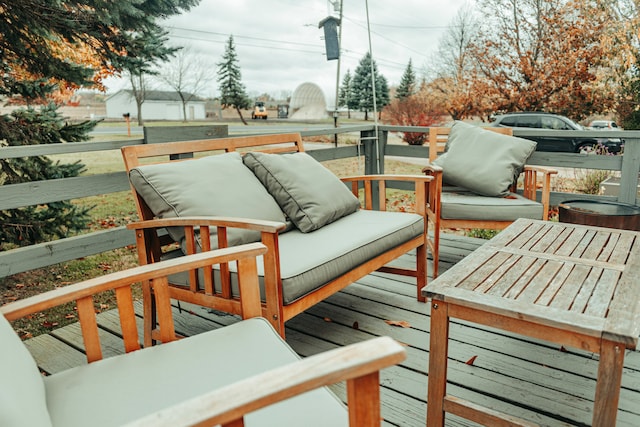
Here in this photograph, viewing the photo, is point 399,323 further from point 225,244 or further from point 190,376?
point 190,376

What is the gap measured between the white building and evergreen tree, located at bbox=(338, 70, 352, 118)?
8.56ft

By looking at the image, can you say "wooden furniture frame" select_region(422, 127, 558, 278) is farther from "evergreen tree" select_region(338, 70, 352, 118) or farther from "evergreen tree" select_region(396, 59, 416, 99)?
"evergreen tree" select_region(396, 59, 416, 99)

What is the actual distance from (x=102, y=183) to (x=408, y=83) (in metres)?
6.73

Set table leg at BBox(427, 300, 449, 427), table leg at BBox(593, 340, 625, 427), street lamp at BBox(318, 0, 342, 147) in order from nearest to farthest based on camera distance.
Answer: table leg at BBox(593, 340, 625, 427), table leg at BBox(427, 300, 449, 427), street lamp at BBox(318, 0, 342, 147)

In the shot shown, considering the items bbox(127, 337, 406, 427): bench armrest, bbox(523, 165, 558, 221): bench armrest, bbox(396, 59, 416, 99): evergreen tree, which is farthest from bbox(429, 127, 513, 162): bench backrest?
bbox(396, 59, 416, 99): evergreen tree

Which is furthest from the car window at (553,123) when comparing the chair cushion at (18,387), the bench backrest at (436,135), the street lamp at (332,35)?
the chair cushion at (18,387)

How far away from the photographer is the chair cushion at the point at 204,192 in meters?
1.68

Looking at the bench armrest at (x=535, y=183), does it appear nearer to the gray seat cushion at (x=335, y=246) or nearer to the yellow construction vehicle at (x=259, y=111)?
the gray seat cushion at (x=335, y=246)

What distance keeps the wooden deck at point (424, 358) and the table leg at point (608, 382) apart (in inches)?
14.1

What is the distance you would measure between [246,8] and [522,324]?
16.6 feet

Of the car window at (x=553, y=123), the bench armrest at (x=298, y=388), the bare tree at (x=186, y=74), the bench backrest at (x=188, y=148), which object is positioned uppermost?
the bare tree at (x=186, y=74)

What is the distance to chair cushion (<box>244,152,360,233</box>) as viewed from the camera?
198 cm

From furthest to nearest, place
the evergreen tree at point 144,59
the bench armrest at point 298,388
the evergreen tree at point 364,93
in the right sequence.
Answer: the evergreen tree at point 364,93
the evergreen tree at point 144,59
the bench armrest at point 298,388

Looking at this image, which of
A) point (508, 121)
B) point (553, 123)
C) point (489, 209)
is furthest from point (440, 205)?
point (508, 121)
